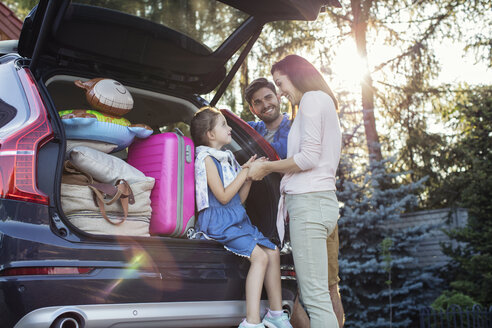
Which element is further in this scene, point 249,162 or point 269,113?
point 269,113

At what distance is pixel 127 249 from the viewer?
221 cm

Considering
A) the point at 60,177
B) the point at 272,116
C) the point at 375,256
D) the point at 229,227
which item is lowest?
the point at 375,256

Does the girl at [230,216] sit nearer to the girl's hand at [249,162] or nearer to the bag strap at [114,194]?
the girl's hand at [249,162]

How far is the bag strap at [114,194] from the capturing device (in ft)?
7.62

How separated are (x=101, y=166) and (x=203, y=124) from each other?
2.56ft

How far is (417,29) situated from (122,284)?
39.9 ft

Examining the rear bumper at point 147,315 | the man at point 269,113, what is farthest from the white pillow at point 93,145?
the man at point 269,113

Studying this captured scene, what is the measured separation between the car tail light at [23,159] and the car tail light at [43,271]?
0.27 metres

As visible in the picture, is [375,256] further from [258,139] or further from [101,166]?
[101,166]

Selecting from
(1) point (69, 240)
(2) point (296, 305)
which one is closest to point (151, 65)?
(1) point (69, 240)

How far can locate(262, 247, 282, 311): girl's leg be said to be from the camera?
2.69 metres

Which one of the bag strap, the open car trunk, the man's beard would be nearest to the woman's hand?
the open car trunk

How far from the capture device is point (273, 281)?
2.72 metres

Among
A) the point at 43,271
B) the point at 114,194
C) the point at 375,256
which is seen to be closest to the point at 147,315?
the point at 43,271
